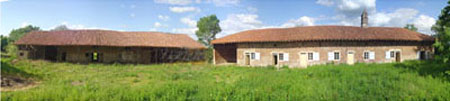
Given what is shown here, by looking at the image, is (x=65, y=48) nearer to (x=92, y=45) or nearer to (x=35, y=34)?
(x=92, y=45)

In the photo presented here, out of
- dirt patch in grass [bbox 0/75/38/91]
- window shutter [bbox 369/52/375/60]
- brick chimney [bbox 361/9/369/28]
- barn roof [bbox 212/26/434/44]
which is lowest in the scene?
dirt patch in grass [bbox 0/75/38/91]

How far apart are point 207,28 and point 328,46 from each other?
89.7 feet

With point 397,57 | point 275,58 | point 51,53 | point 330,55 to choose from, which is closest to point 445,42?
point 330,55

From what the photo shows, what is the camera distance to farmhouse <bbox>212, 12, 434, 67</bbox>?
61.5 feet

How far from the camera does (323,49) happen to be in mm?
18688

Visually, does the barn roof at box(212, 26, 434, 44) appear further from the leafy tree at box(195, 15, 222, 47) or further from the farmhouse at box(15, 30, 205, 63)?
the leafy tree at box(195, 15, 222, 47)

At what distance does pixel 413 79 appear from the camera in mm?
8703

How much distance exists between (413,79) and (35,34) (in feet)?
103

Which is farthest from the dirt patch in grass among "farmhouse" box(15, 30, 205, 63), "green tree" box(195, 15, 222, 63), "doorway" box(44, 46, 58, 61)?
"green tree" box(195, 15, 222, 63)

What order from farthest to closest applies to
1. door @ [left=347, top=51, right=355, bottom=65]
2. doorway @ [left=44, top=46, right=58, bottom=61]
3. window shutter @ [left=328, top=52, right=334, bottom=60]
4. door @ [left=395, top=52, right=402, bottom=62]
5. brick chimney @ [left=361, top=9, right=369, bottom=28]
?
1. brick chimney @ [left=361, top=9, right=369, bottom=28]
2. doorway @ [left=44, top=46, right=58, bottom=61]
3. door @ [left=395, top=52, right=402, bottom=62]
4. door @ [left=347, top=51, right=355, bottom=65]
5. window shutter @ [left=328, top=52, right=334, bottom=60]

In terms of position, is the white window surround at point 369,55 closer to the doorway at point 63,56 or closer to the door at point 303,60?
the door at point 303,60

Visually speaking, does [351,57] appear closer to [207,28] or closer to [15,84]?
[15,84]

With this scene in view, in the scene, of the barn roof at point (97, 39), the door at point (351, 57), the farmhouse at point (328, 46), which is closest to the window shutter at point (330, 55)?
the farmhouse at point (328, 46)

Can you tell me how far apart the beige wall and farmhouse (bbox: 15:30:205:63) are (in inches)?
344
